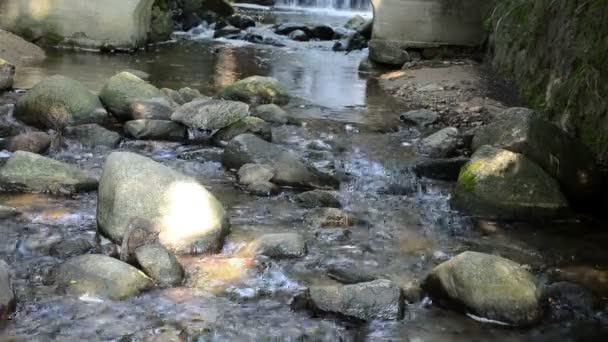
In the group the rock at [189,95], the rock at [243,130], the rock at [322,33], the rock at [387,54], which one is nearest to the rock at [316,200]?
the rock at [243,130]

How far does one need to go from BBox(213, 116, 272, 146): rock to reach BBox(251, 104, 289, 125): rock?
702 mm

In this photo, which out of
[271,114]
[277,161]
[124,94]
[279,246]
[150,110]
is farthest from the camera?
[271,114]

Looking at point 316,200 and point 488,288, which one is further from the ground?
point 488,288

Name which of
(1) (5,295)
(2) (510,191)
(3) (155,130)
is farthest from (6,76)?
(2) (510,191)

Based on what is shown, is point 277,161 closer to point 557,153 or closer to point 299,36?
point 557,153

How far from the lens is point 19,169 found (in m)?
5.60

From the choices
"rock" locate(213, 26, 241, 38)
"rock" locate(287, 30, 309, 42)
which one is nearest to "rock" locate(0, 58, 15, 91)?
"rock" locate(213, 26, 241, 38)

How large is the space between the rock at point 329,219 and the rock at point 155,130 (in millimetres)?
2516

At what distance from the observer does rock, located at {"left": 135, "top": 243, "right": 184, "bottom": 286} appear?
13.3 feet

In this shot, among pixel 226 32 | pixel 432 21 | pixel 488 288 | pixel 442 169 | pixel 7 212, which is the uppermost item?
pixel 432 21

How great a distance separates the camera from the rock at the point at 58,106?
24.1ft

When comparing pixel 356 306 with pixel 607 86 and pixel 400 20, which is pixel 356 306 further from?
pixel 400 20

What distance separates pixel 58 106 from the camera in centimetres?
740

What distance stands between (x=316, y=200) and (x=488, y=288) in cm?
199
